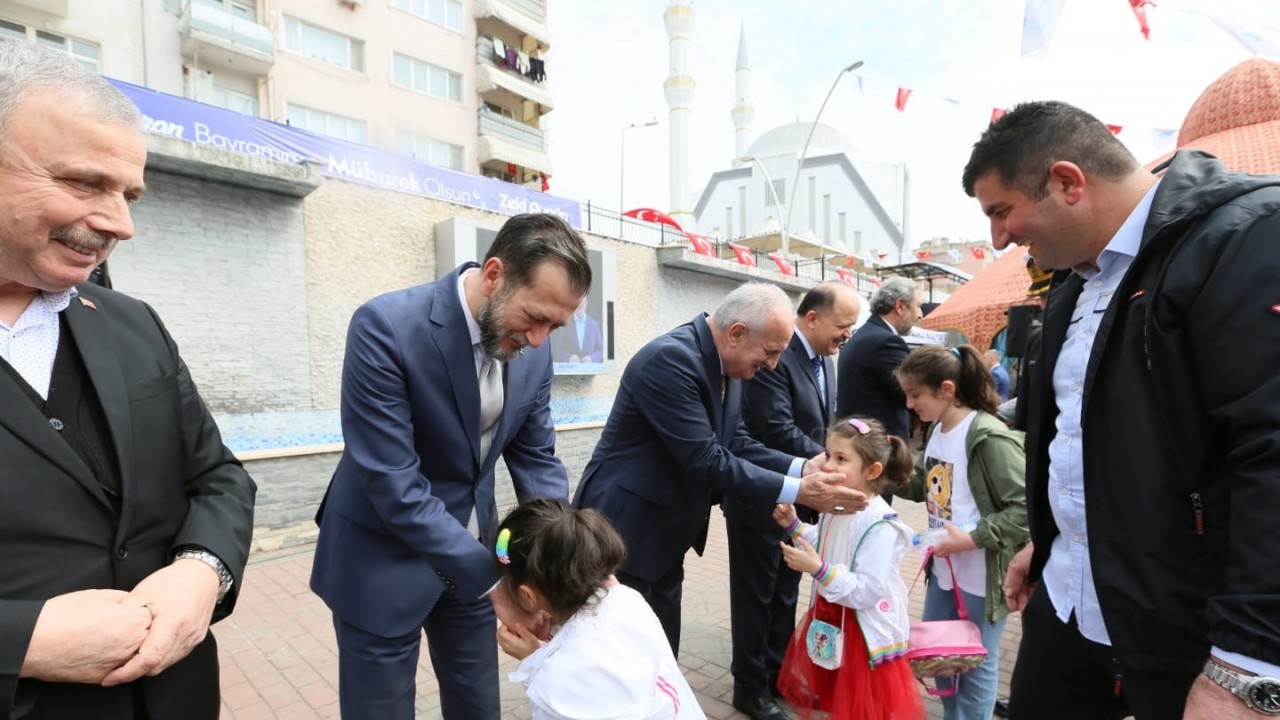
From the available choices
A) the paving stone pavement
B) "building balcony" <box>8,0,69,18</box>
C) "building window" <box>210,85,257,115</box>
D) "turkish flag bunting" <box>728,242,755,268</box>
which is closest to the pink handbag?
the paving stone pavement

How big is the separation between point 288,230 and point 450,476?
6253mm

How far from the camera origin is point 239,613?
4.75m

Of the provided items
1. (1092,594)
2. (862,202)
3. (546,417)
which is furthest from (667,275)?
(862,202)

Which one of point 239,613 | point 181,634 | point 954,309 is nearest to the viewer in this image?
point 181,634

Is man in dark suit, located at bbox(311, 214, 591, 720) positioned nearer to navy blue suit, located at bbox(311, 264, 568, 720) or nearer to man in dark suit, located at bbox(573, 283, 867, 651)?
navy blue suit, located at bbox(311, 264, 568, 720)

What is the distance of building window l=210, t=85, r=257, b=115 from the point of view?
59.5ft

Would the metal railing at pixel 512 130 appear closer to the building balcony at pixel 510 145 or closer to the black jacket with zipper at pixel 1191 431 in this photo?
the building balcony at pixel 510 145

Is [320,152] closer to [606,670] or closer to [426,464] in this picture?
[426,464]

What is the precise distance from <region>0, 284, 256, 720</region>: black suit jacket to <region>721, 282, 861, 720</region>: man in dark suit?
2.36 metres

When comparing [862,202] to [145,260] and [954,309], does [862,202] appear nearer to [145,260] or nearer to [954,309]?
[954,309]

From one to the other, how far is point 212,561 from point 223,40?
20.2 m

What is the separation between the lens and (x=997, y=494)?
2785 millimetres

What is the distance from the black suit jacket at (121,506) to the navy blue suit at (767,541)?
7.93ft

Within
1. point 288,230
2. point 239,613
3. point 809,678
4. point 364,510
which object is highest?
point 288,230
